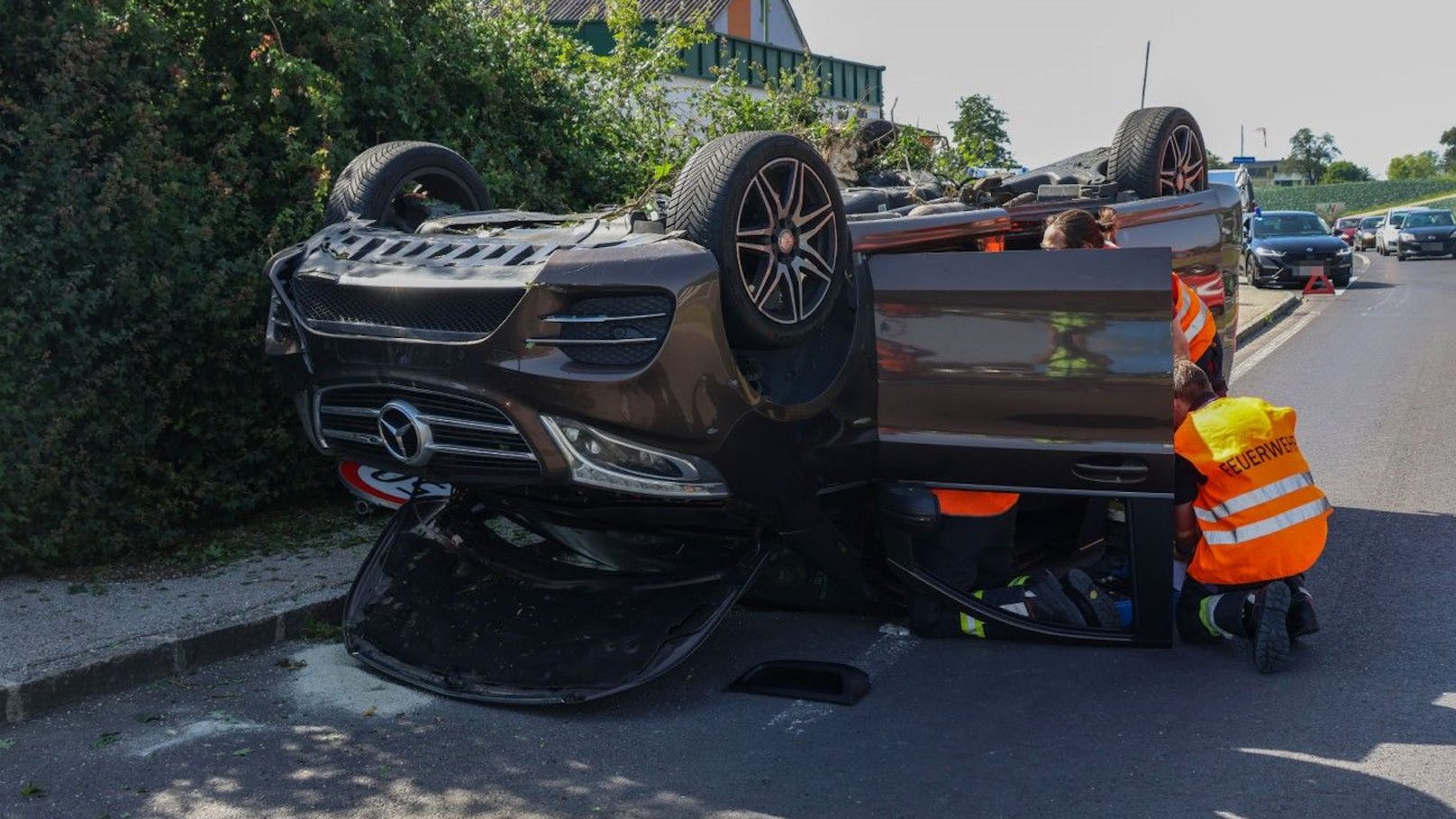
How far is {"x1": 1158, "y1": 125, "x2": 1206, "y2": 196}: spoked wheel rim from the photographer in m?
8.18

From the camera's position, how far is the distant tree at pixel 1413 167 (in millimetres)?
140375

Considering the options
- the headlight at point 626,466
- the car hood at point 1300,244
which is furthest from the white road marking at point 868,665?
the car hood at point 1300,244

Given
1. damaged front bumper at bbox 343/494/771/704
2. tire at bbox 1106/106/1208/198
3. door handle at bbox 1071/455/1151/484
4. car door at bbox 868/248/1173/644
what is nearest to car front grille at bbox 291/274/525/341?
damaged front bumper at bbox 343/494/771/704

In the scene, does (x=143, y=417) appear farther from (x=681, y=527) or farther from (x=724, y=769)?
(x=724, y=769)

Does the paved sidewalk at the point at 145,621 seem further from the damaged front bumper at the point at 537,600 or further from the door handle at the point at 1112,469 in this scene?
the door handle at the point at 1112,469

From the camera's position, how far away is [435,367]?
456 cm

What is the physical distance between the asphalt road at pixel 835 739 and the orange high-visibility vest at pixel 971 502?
0.53 meters

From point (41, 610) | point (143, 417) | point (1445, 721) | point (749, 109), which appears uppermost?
point (749, 109)

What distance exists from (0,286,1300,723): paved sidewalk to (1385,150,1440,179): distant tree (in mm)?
149725

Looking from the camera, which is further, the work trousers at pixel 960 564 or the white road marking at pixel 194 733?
the work trousers at pixel 960 564

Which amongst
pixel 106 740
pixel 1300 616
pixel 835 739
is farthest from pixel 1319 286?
pixel 106 740

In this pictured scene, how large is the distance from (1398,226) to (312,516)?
125 feet

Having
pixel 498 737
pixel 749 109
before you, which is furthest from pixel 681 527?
pixel 749 109

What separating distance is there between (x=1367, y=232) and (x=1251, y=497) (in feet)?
151
